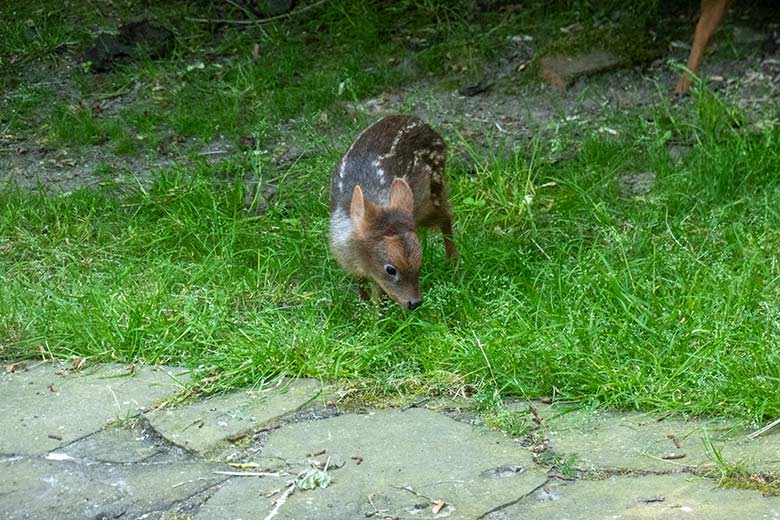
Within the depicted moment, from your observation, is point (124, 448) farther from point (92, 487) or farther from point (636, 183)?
point (636, 183)

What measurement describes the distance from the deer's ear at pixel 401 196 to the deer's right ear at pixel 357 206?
0.12 ft

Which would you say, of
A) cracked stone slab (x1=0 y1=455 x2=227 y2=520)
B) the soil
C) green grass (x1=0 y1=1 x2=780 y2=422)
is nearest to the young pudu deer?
green grass (x1=0 y1=1 x2=780 y2=422)

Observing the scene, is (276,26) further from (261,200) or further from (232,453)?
(232,453)

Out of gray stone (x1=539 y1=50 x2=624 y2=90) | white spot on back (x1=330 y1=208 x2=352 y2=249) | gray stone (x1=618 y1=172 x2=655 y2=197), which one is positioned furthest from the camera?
gray stone (x1=539 y1=50 x2=624 y2=90)

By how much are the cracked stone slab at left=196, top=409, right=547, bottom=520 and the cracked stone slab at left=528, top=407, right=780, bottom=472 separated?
23 centimetres

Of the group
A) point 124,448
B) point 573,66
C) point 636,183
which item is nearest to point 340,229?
point 124,448

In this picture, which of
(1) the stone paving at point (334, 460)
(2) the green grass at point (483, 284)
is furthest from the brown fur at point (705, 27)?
(1) the stone paving at point (334, 460)

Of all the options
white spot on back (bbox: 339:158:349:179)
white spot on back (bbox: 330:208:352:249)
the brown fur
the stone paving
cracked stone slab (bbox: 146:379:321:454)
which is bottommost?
cracked stone slab (bbox: 146:379:321:454)

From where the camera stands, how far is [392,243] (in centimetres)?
606

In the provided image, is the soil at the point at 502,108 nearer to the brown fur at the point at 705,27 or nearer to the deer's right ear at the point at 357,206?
the brown fur at the point at 705,27

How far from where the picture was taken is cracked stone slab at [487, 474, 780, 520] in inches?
153

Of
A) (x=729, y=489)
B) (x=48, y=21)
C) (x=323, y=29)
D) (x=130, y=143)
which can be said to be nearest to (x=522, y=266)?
(x=729, y=489)

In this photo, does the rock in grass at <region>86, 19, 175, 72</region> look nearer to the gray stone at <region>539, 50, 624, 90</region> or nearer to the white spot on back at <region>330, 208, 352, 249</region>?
the gray stone at <region>539, 50, 624, 90</region>

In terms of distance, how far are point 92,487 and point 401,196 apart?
2.43 metres
